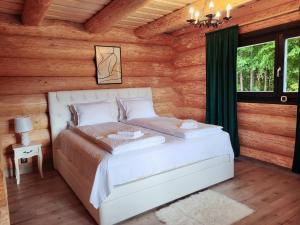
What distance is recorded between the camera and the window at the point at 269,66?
10.2 ft

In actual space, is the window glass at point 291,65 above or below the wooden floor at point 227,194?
above

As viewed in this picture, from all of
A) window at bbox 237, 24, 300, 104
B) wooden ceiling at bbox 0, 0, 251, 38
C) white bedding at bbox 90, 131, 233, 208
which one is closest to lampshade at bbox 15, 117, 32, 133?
wooden ceiling at bbox 0, 0, 251, 38

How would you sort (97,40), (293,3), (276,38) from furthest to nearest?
(97,40)
(276,38)
(293,3)

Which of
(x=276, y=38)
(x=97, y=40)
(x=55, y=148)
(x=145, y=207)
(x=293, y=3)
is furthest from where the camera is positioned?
(x=97, y=40)

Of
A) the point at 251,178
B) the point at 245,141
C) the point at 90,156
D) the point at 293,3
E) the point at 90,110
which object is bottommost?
the point at 251,178

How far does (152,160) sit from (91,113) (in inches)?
65.2

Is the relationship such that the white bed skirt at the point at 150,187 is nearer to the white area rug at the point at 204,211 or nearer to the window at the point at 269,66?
the white area rug at the point at 204,211

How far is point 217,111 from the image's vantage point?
3984mm

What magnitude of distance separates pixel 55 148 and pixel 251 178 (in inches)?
114

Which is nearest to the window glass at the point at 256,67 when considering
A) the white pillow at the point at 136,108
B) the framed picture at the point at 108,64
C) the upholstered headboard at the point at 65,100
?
the white pillow at the point at 136,108

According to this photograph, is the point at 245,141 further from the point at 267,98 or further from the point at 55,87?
the point at 55,87

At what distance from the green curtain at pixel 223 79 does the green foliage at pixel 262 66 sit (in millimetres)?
275

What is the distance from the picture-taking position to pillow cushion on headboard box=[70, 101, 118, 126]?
11.5ft

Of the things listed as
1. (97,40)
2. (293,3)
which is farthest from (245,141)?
Result: (97,40)
